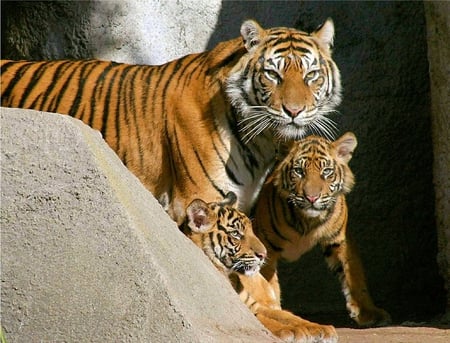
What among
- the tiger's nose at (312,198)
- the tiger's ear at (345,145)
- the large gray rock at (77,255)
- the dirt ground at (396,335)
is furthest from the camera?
the tiger's ear at (345,145)

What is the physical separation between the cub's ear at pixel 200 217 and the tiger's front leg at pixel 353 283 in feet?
4.19

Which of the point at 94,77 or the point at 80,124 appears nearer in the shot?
the point at 80,124

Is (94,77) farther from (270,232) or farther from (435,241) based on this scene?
(435,241)

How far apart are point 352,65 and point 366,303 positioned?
202cm

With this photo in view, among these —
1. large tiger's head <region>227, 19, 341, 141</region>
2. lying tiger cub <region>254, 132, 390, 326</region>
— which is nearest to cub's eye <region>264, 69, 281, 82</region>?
large tiger's head <region>227, 19, 341, 141</region>

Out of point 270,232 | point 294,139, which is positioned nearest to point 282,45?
point 294,139

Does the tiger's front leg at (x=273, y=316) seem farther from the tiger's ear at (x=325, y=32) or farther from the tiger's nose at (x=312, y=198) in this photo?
the tiger's ear at (x=325, y=32)

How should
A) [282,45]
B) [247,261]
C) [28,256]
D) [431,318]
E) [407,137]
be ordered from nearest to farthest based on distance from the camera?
1. [28,256]
2. [247,261]
3. [282,45]
4. [431,318]
5. [407,137]

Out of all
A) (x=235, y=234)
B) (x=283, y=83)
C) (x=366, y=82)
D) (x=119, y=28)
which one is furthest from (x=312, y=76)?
(x=119, y=28)

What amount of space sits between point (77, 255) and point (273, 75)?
2505mm

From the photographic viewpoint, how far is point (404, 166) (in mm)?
8258

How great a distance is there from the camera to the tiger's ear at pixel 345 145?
279 inches

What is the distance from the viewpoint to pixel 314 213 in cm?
679

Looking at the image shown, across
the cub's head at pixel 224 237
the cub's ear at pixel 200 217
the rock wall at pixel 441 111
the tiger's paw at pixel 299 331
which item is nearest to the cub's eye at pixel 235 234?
the cub's head at pixel 224 237
